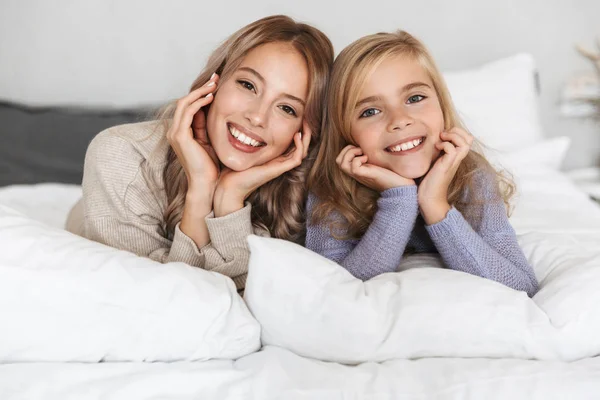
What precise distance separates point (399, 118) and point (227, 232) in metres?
0.39

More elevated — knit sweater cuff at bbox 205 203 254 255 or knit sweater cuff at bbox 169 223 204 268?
knit sweater cuff at bbox 205 203 254 255

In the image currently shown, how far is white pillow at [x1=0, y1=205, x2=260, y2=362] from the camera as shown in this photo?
0.85 metres

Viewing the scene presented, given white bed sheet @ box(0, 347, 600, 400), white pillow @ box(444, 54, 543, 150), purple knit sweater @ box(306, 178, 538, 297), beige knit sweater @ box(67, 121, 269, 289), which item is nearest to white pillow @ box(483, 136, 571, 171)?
white pillow @ box(444, 54, 543, 150)

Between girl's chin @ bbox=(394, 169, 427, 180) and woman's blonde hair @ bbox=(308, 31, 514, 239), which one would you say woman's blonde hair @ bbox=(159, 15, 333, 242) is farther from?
A: girl's chin @ bbox=(394, 169, 427, 180)

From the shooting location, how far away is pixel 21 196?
1.75 metres

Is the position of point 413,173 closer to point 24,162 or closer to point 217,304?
point 217,304

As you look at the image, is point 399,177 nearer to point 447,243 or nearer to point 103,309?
point 447,243

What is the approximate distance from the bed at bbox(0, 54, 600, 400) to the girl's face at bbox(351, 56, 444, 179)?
306mm

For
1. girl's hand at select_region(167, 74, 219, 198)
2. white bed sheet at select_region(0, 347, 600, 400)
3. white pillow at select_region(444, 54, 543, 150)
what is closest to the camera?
white bed sheet at select_region(0, 347, 600, 400)

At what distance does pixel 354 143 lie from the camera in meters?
1.30

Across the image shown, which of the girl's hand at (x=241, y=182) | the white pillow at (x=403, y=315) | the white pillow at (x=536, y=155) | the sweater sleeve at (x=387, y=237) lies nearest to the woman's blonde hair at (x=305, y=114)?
the girl's hand at (x=241, y=182)

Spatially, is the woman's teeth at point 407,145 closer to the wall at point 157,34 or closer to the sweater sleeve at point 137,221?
the sweater sleeve at point 137,221

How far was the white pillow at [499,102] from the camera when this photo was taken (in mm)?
2006

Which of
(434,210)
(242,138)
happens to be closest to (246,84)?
(242,138)
